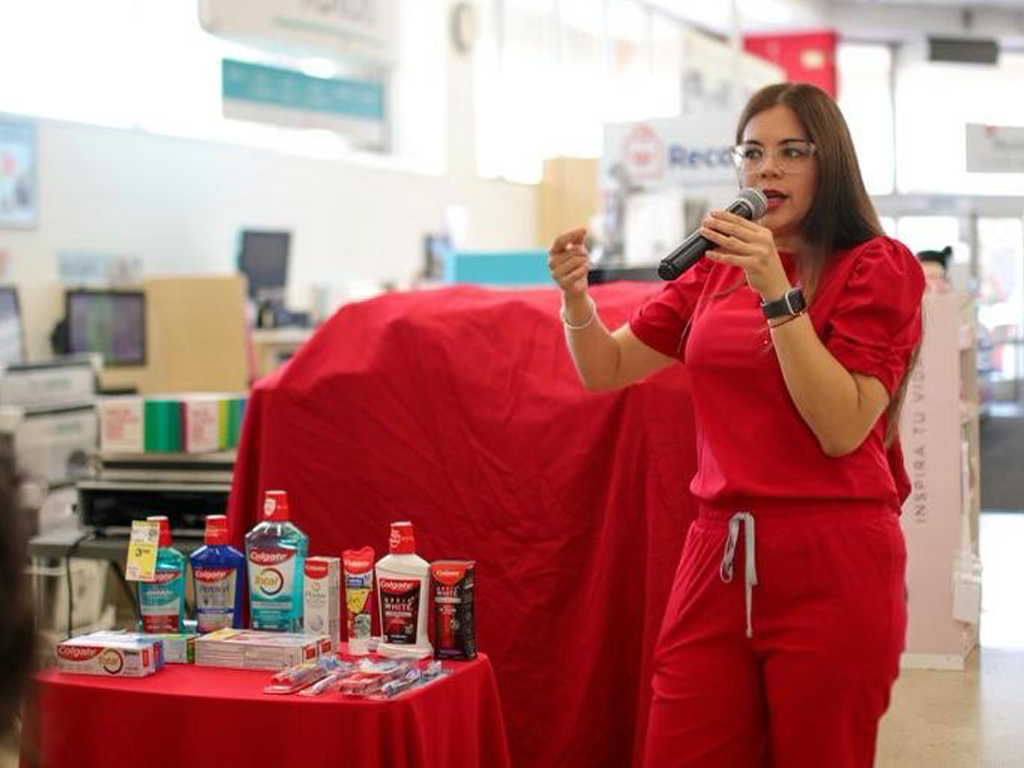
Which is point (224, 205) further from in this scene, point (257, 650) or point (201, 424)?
point (257, 650)

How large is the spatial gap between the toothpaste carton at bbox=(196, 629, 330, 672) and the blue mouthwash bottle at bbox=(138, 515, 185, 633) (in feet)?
0.42

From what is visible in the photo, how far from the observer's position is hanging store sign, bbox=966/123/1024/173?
372 cm

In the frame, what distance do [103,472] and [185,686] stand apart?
162 cm

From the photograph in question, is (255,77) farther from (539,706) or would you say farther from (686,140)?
(539,706)

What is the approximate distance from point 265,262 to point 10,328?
8.24ft

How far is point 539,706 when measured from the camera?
342cm

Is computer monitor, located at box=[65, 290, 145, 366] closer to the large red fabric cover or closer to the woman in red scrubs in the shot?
the large red fabric cover

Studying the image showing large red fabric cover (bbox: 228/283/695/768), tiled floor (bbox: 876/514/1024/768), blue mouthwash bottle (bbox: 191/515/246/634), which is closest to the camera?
blue mouthwash bottle (bbox: 191/515/246/634)

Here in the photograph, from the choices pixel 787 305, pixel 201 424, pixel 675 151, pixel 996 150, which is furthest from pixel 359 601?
pixel 675 151

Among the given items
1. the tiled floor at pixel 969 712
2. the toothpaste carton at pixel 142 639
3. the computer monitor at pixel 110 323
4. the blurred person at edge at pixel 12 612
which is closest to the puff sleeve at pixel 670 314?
the toothpaste carton at pixel 142 639

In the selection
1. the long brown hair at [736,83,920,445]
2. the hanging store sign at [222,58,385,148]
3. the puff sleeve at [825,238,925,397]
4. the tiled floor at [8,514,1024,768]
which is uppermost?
the hanging store sign at [222,58,385,148]

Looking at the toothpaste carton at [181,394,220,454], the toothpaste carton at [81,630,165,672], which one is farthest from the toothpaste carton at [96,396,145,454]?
the toothpaste carton at [81,630,165,672]

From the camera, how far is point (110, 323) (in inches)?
318

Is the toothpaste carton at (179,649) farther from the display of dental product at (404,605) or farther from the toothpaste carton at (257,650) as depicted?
the display of dental product at (404,605)
